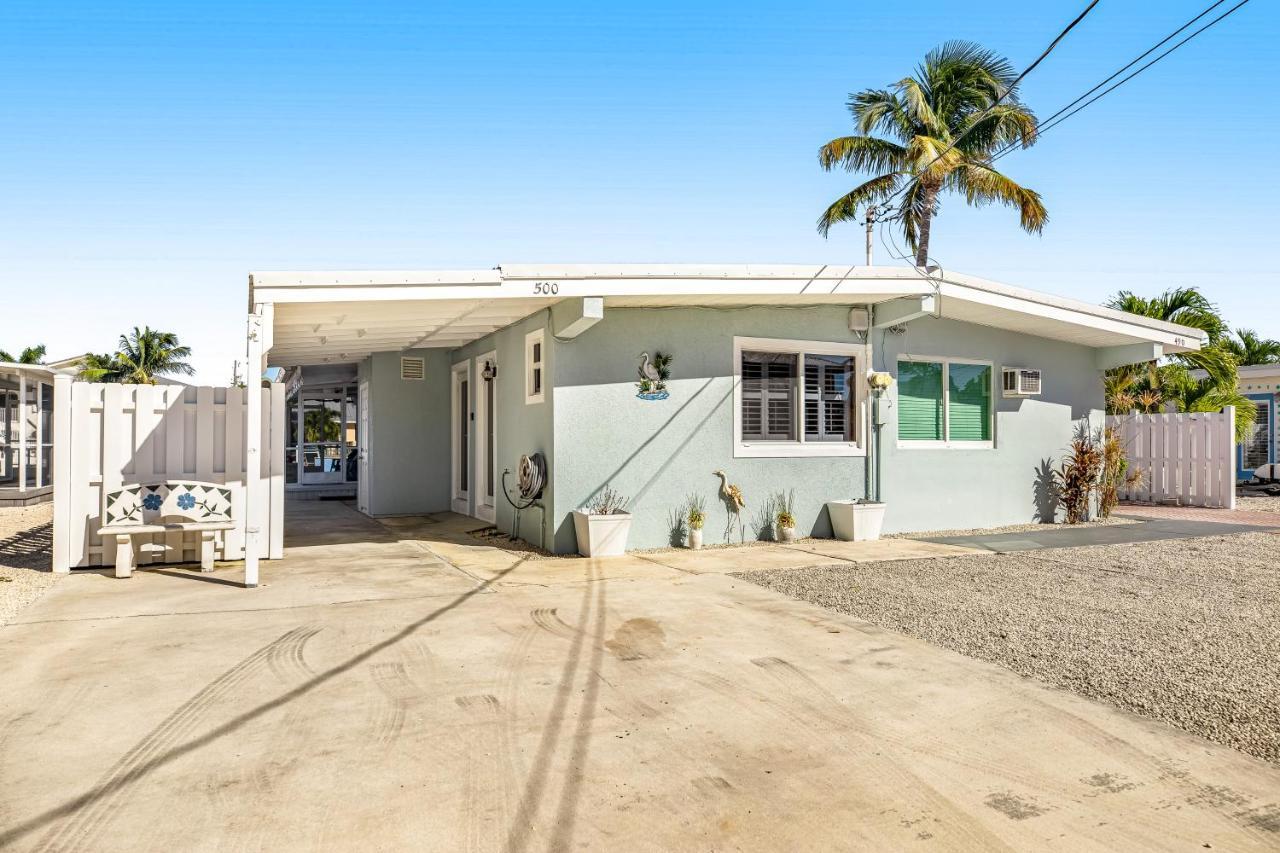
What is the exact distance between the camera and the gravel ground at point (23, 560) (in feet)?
18.5

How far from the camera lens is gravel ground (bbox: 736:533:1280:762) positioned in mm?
3676

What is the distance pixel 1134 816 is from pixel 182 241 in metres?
13.6

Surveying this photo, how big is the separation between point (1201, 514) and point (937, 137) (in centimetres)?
1048

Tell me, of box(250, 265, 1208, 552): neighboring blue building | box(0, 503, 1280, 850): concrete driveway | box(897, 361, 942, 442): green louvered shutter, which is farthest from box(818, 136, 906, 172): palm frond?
box(0, 503, 1280, 850): concrete driveway

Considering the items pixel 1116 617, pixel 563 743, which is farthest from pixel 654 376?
pixel 563 743

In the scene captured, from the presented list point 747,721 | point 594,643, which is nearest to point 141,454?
point 594,643

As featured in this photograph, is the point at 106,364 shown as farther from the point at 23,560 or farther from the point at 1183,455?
the point at 1183,455

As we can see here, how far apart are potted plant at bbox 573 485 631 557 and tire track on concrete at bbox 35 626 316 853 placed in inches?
146

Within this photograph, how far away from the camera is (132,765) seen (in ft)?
9.36

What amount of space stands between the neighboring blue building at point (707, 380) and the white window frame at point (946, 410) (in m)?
0.03

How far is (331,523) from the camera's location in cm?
1073

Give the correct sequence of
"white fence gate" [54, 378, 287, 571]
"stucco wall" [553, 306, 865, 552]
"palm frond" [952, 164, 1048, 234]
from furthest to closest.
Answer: "palm frond" [952, 164, 1048, 234]
"stucco wall" [553, 306, 865, 552]
"white fence gate" [54, 378, 287, 571]

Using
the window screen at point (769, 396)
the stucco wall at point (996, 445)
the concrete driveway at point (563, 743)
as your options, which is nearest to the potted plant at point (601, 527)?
the window screen at point (769, 396)

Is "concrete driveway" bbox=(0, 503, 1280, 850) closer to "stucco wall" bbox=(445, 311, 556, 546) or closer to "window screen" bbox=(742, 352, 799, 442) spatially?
"stucco wall" bbox=(445, 311, 556, 546)
